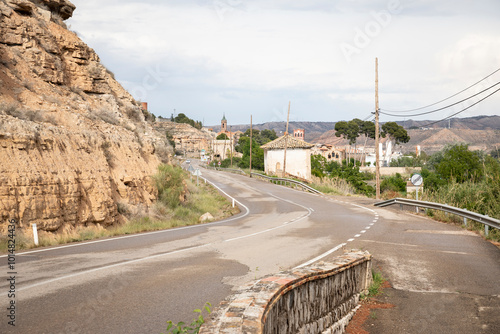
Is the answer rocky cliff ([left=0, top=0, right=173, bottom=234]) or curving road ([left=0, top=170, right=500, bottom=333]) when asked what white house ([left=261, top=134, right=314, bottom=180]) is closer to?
rocky cliff ([left=0, top=0, right=173, bottom=234])

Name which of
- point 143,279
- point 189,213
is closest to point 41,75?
point 189,213

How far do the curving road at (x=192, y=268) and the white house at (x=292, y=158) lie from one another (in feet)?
170

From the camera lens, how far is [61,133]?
17391mm

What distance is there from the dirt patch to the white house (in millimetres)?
59629

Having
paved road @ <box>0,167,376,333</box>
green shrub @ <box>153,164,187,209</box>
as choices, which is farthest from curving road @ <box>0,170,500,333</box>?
green shrub @ <box>153,164,187,209</box>

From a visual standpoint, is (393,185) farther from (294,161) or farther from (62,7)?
(62,7)

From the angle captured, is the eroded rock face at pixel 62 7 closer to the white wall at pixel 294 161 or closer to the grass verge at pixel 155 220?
the grass verge at pixel 155 220

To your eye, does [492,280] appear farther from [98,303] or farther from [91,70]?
[91,70]

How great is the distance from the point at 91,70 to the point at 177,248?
17.1m

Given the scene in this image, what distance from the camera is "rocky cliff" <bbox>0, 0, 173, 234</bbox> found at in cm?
1423

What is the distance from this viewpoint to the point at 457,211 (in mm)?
18781

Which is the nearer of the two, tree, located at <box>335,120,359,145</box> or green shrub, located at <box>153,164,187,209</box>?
green shrub, located at <box>153,164,187,209</box>

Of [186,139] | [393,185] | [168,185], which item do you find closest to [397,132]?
[393,185]

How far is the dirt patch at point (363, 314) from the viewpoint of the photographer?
7.70m
